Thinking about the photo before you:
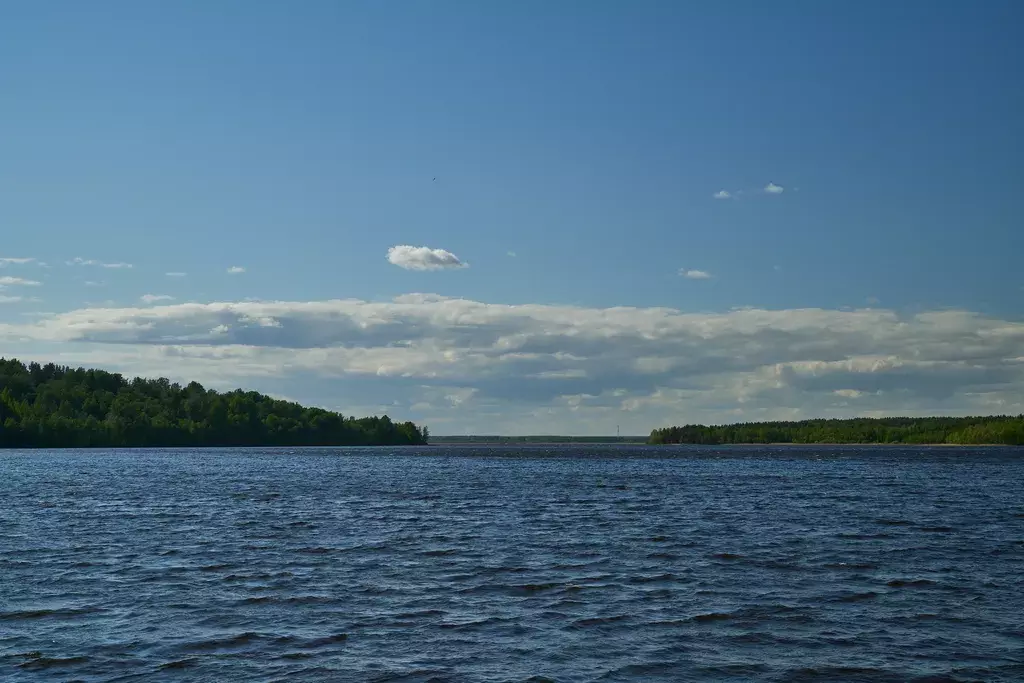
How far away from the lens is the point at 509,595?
31656mm

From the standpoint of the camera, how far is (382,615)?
28.4 meters

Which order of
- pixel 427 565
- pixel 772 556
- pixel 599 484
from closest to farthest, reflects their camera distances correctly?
pixel 427 565, pixel 772 556, pixel 599 484

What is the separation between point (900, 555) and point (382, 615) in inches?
974

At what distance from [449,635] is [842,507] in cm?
5116

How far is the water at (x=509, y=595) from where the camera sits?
2320cm

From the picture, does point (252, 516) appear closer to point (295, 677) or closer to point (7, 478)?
point (295, 677)

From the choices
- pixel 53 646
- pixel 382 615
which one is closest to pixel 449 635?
pixel 382 615

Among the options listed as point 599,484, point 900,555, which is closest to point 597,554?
point 900,555

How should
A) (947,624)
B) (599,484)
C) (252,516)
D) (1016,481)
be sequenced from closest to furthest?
(947,624), (252,516), (599,484), (1016,481)

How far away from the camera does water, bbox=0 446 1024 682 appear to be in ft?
76.1

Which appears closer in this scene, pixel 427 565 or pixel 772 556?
pixel 427 565

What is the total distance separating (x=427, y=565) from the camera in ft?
126

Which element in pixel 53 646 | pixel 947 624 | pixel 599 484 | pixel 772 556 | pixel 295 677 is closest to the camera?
pixel 295 677

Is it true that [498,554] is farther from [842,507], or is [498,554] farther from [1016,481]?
[1016,481]
